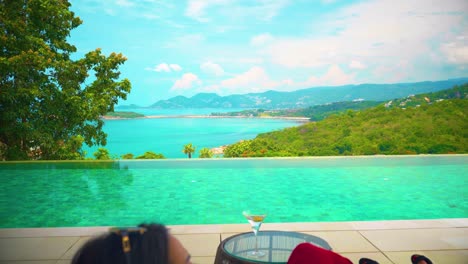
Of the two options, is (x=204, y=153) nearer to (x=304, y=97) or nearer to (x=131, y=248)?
(x=131, y=248)

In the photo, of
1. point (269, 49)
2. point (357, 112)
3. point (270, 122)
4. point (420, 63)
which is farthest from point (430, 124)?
point (269, 49)

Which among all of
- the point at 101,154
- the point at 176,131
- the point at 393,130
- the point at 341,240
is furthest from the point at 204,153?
the point at 176,131

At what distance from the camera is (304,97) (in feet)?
72.2

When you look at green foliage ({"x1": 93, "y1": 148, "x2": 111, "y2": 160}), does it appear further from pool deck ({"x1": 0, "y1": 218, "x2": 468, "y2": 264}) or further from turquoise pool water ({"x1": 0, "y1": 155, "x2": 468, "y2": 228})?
pool deck ({"x1": 0, "y1": 218, "x2": 468, "y2": 264})

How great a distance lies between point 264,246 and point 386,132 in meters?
14.3

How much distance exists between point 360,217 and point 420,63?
950 inches

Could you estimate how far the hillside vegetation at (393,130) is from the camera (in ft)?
47.3

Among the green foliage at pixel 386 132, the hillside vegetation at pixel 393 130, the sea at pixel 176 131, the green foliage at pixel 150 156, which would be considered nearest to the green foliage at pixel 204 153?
the green foliage at pixel 150 156

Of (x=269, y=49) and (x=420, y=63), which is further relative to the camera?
(x=269, y=49)

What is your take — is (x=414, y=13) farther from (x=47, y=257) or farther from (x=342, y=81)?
(x=47, y=257)

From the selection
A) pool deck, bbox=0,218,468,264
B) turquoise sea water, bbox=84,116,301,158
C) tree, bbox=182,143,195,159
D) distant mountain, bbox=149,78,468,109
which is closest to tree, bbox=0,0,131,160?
tree, bbox=182,143,195,159

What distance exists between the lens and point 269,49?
32.4m

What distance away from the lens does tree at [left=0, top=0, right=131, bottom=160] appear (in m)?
9.37

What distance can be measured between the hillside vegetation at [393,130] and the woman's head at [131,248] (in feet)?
39.5
